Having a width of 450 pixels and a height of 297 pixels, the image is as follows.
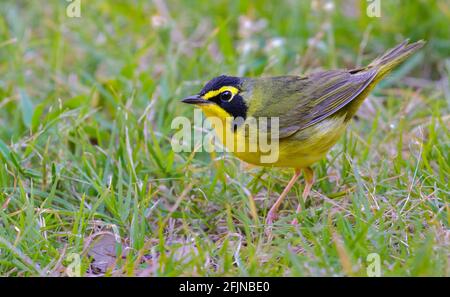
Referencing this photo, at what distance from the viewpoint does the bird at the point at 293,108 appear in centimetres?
449

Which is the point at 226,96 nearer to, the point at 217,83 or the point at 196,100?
the point at 217,83

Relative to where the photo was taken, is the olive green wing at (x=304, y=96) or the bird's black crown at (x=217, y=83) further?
the olive green wing at (x=304, y=96)

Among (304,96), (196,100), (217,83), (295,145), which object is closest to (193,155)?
(196,100)

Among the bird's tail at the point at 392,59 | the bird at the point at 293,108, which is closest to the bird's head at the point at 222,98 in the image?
the bird at the point at 293,108

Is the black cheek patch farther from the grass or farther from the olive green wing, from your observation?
the grass

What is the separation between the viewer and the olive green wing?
4648 mm

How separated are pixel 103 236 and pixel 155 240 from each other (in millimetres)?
326

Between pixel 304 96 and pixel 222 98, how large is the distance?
2.16ft

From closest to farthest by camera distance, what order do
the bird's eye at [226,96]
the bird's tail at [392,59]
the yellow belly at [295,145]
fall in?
1. the yellow belly at [295,145]
2. the bird's eye at [226,96]
3. the bird's tail at [392,59]

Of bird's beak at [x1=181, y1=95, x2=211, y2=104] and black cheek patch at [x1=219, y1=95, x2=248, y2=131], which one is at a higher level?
bird's beak at [x1=181, y1=95, x2=211, y2=104]

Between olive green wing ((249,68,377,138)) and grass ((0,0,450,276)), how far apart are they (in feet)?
1.13

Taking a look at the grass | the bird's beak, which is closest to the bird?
the bird's beak

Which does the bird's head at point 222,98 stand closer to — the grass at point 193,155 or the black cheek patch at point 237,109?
the black cheek patch at point 237,109
